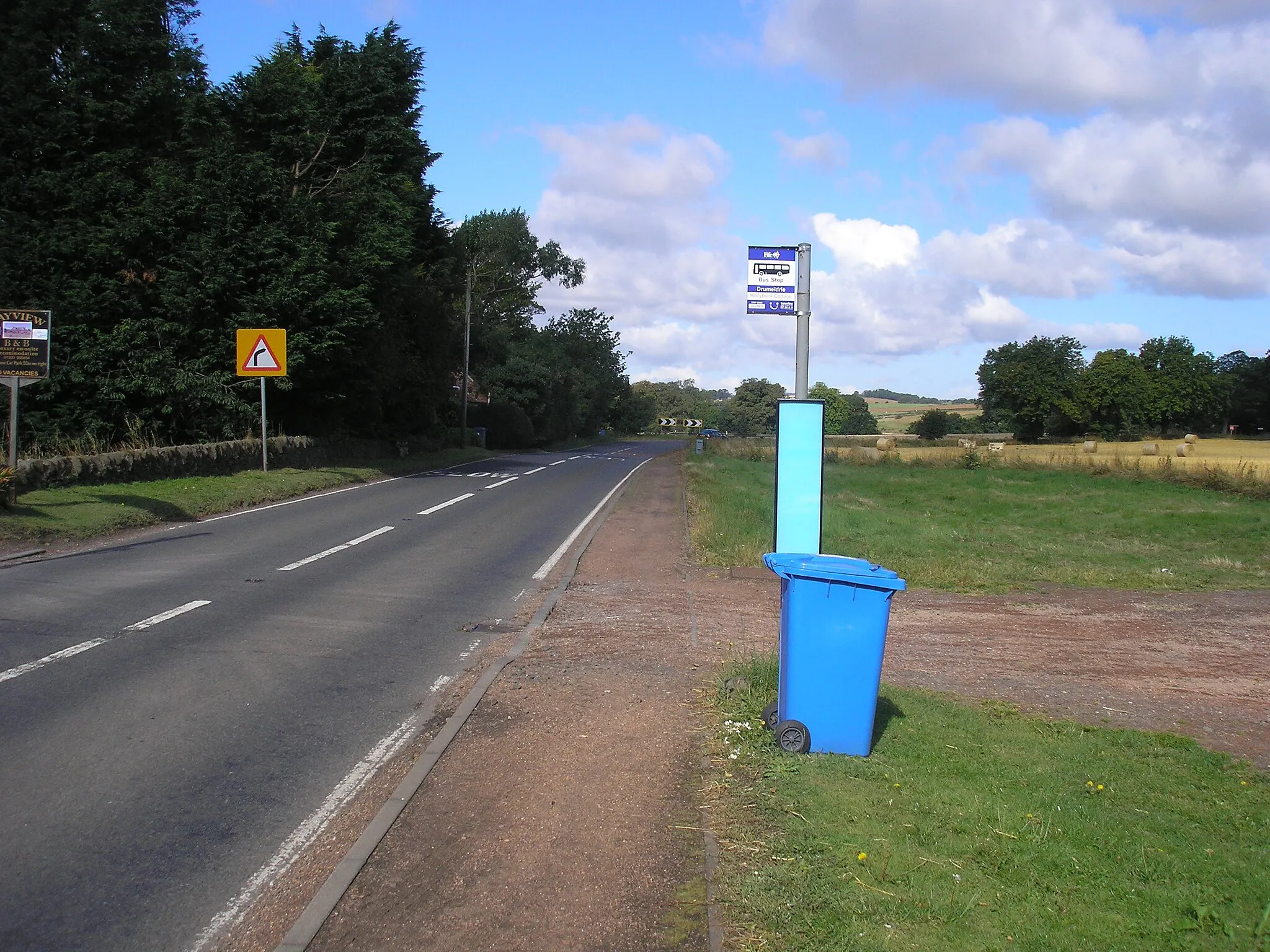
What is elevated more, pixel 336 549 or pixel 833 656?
pixel 833 656

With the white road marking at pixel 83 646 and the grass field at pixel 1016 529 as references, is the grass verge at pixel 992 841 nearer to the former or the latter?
the white road marking at pixel 83 646

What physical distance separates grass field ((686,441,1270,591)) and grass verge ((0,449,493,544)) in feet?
28.2

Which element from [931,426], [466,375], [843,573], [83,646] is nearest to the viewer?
[843,573]

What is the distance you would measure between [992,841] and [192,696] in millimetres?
5160

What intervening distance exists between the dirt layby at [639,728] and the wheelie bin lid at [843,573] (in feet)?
3.93

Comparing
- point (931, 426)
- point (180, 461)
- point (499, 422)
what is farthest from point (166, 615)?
point (931, 426)

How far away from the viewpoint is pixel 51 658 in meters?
7.44

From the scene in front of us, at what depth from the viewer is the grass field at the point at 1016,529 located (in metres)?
13.7

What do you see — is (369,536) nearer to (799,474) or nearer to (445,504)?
(445,504)

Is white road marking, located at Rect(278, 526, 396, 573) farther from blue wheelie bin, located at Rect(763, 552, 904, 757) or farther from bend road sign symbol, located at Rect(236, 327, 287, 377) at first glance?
bend road sign symbol, located at Rect(236, 327, 287, 377)

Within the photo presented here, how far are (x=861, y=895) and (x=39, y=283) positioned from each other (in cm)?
2624

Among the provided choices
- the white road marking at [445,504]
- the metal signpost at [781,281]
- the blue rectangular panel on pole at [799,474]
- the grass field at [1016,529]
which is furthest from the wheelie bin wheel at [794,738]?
the white road marking at [445,504]

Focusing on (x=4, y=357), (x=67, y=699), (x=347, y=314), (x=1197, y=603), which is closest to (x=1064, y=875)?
(x=67, y=699)

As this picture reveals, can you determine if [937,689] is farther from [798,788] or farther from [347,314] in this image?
[347,314]
